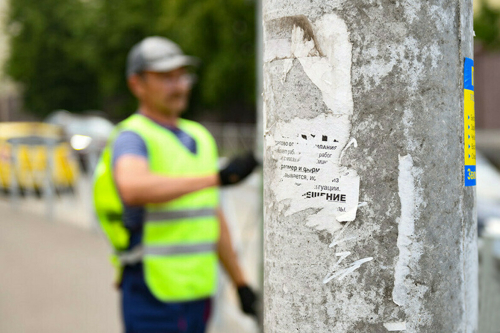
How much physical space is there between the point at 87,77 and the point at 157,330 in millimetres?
36067

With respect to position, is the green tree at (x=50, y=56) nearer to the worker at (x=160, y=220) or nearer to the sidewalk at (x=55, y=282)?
the sidewalk at (x=55, y=282)

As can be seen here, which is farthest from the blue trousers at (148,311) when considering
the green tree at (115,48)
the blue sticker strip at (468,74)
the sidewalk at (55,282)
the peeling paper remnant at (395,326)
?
the green tree at (115,48)

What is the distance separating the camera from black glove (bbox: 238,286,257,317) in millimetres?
3039

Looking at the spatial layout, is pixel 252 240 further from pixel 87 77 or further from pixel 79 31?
pixel 87 77

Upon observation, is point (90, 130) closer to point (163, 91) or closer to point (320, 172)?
point (163, 91)

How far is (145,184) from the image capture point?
8.05 ft

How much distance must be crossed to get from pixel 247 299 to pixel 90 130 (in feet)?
55.5

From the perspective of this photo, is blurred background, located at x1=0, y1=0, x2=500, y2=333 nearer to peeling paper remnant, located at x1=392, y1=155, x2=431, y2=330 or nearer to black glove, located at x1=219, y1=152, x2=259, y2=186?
Result: black glove, located at x1=219, y1=152, x2=259, y2=186

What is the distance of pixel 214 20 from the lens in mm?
26266

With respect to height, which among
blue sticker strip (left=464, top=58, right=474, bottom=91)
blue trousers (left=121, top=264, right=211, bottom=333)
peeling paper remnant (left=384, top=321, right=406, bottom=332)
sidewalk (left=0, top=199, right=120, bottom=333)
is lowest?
sidewalk (left=0, top=199, right=120, bottom=333)

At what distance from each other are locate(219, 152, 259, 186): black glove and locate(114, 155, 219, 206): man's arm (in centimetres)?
16

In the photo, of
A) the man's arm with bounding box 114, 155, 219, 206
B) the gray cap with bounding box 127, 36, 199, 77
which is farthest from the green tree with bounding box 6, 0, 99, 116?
the man's arm with bounding box 114, 155, 219, 206

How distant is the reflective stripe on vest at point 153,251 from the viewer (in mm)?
2623

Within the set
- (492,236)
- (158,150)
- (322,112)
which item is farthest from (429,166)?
(158,150)
